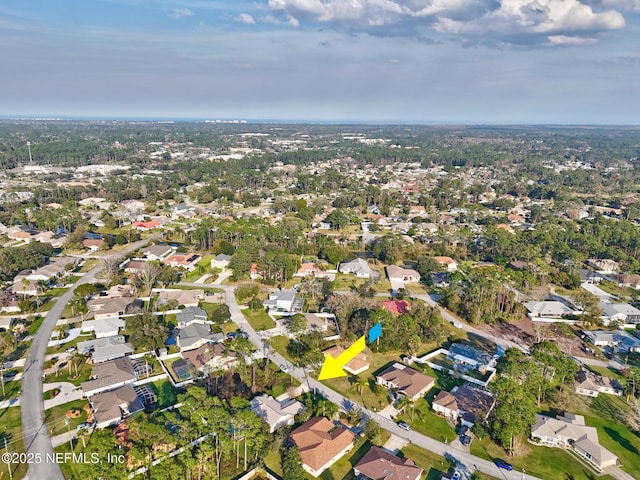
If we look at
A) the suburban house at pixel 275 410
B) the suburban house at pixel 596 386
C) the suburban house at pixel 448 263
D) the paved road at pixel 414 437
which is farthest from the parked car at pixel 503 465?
the suburban house at pixel 448 263

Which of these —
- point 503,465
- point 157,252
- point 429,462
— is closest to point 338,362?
point 429,462

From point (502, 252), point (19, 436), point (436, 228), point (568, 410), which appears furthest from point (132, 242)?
point (568, 410)

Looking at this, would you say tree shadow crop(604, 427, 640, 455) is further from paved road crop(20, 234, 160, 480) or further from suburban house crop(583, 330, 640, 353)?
paved road crop(20, 234, 160, 480)

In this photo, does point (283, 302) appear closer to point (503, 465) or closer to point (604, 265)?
point (503, 465)

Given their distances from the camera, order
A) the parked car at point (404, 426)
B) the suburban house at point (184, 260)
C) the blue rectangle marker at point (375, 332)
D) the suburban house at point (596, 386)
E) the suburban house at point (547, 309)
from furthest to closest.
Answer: the suburban house at point (184, 260) < the suburban house at point (547, 309) < the blue rectangle marker at point (375, 332) < the suburban house at point (596, 386) < the parked car at point (404, 426)

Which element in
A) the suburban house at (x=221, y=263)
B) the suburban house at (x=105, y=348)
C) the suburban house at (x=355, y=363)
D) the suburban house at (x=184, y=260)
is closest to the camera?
the suburban house at (x=105, y=348)

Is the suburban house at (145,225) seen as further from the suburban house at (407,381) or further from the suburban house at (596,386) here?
the suburban house at (596,386)

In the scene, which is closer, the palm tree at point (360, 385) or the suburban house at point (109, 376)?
the suburban house at point (109, 376)
